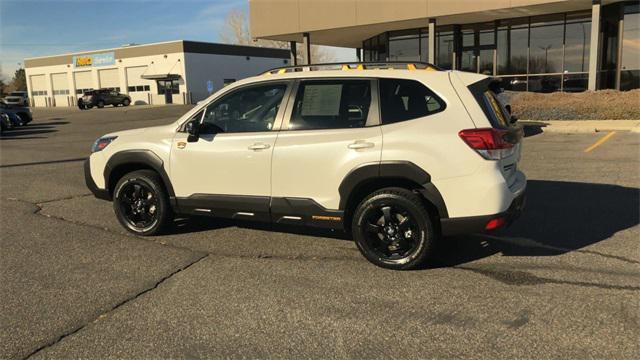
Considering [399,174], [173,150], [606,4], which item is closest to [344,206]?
[399,174]

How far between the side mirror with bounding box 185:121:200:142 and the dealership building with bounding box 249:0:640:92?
17.5m

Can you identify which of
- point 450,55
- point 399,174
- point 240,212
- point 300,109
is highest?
point 450,55

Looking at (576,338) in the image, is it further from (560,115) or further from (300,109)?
(560,115)

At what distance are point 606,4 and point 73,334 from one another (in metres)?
24.1

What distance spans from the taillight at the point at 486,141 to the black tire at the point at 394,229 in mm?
646

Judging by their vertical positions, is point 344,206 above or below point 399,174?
below

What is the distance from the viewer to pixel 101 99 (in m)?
47.8

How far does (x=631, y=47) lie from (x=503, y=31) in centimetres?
533

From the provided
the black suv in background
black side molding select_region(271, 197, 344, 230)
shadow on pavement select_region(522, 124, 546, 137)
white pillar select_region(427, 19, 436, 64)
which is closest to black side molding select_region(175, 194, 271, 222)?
black side molding select_region(271, 197, 344, 230)

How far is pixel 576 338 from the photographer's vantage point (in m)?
3.29

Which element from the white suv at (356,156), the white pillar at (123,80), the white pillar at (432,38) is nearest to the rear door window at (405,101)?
the white suv at (356,156)

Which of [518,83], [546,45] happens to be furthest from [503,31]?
[518,83]

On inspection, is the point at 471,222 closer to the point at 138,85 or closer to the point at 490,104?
the point at 490,104

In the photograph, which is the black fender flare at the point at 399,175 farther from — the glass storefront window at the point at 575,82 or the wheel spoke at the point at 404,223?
the glass storefront window at the point at 575,82
